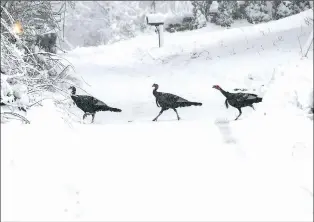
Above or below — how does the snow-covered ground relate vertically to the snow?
above

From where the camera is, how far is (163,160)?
17.3 feet

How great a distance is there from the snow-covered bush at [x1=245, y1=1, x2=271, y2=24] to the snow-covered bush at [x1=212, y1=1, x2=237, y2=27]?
731mm

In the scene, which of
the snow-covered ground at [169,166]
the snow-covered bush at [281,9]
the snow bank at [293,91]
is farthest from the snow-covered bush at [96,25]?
the snow-covered ground at [169,166]

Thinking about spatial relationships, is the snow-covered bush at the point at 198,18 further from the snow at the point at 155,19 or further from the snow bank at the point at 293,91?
the snow bank at the point at 293,91

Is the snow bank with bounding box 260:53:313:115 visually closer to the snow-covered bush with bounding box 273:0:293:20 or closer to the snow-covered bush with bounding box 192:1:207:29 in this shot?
the snow-covered bush with bounding box 273:0:293:20

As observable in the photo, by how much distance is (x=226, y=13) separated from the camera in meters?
23.6

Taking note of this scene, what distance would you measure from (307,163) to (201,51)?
37.8 ft

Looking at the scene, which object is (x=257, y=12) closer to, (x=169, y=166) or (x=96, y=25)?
(x=96, y=25)

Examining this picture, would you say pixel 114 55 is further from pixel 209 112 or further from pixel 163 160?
pixel 163 160

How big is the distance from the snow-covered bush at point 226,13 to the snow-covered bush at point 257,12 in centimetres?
73

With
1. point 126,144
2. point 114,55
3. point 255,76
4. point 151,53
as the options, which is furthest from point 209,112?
point 114,55

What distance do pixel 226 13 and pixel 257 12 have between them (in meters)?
1.54

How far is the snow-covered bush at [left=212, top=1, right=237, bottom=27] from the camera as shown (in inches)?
927

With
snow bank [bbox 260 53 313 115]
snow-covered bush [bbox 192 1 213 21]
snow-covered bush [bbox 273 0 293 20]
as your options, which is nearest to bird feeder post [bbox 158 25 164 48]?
snow-covered bush [bbox 273 0 293 20]
